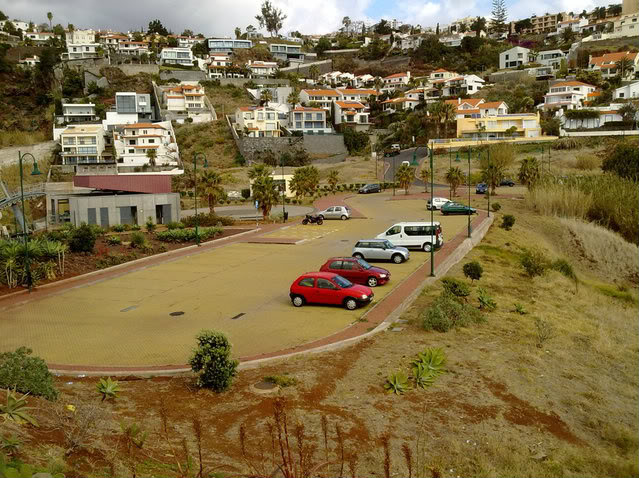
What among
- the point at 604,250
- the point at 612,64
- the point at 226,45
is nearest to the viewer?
the point at 604,250

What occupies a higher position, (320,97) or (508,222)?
(320,97)

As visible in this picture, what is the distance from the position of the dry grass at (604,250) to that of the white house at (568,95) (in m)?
69.9

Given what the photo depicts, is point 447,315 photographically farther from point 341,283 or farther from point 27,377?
point 27,377

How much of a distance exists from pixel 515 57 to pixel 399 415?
5826 inches

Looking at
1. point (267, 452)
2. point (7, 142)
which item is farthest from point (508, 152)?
point (7, 142)

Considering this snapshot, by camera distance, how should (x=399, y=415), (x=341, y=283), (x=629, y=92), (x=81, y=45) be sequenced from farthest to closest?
(x=81, y=45), (x=629, y=92), (x=341, y=283), (x=399, y=415)

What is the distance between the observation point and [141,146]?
86.8m

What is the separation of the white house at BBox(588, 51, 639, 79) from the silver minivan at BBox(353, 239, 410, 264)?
106m

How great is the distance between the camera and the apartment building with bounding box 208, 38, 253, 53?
161 meters

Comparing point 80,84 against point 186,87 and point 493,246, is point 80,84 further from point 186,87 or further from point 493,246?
point 493,246

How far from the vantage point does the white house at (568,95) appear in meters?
102

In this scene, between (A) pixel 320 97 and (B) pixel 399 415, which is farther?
(A) pixel 320 97

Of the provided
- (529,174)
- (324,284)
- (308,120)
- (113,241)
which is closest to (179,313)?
(324,284)

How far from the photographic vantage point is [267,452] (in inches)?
376
